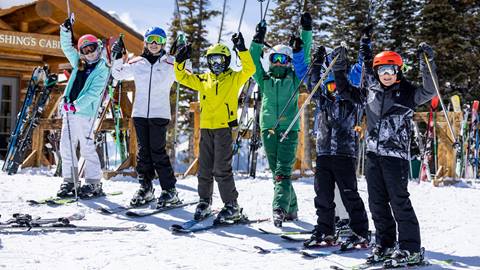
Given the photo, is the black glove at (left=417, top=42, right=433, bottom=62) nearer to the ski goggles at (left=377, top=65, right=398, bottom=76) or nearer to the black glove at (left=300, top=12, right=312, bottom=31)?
the ski goggles at (left=377, top=65, right=398, bottom=76)

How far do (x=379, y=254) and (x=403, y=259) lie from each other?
21 cm

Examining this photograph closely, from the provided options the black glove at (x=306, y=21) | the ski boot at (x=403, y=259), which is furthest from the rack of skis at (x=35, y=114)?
the ski boot at (x=403, y=259)

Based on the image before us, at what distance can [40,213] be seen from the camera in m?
6.00

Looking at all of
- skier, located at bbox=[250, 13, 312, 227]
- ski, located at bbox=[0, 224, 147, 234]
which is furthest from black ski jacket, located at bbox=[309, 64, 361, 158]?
ski, located at bbox=[0, 224, 147, 234]

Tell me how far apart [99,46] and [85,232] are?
114 inches

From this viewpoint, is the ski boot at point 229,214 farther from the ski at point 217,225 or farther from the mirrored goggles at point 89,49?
the mirrored goggles at point 89,49

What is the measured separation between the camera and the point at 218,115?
5.45m

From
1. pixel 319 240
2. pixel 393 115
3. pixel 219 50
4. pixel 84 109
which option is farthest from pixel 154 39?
pixel 393 115

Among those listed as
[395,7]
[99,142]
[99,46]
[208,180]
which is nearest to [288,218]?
[208,180]

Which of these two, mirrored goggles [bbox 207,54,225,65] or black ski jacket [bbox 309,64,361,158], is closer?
black ski jacket [bbox 309,64,361,158]

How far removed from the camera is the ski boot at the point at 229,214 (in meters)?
5.47

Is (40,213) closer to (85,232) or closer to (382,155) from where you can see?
(85,232)

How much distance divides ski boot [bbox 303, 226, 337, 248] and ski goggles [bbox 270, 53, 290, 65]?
196cm

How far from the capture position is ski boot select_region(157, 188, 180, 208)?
6242 millimetres
